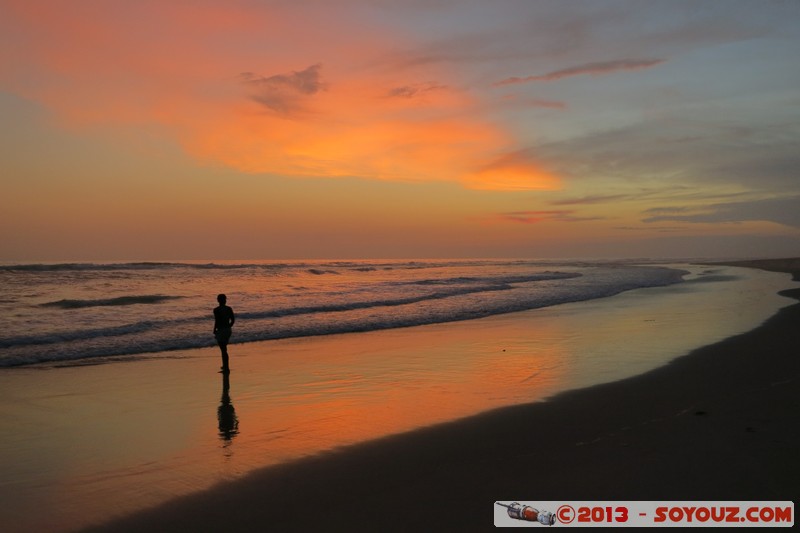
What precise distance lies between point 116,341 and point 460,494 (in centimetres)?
1406

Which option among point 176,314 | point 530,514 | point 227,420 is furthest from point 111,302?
point 530,514

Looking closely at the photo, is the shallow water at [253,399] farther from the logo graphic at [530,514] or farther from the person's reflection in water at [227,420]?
the logo graphic at [530,514]

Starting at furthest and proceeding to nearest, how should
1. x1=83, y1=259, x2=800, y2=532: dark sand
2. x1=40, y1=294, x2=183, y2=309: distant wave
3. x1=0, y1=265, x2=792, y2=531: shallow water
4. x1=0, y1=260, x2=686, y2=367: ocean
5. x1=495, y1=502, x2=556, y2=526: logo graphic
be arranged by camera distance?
x1=40, y1=294, x2=183, y2=309: distant wave → x1=0, y1=260, x2=686, y2=367: ocean → x1=0, y1=265, x2=792, y2=531: shallow water → x1=83, y1=259, x2=800, y2=532: dark sand → x1=495, y1=502, x2=556, y2=526: logo graphic

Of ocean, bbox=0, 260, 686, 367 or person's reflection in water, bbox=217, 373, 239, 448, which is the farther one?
ocean, bbox=0, 260, 686, 367

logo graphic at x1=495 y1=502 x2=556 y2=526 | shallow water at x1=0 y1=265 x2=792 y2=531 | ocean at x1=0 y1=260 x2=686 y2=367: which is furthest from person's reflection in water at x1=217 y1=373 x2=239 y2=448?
ocean at x1=0 y1=260 x2=686 y2=367

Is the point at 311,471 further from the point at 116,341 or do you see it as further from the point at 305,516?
the point at 116,341

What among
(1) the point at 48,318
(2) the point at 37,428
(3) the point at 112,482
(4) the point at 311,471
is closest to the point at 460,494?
(4) the point at 311,471

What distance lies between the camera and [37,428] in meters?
8.30

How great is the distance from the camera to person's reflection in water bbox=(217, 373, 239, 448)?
7.75 m

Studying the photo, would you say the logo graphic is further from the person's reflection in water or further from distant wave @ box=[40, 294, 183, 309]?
distant wave @ box=[40, 294, 183, 309]

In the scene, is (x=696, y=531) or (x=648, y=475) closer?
(x=696, y=531)

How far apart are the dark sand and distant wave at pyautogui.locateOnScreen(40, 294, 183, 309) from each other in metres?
24.0

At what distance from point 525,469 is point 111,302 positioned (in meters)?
27.5

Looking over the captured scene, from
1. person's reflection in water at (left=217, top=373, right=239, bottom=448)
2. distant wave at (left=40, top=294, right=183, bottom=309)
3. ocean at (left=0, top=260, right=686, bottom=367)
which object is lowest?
person's reflection in water at (left=217, top=373, right=239, bottom=448)
